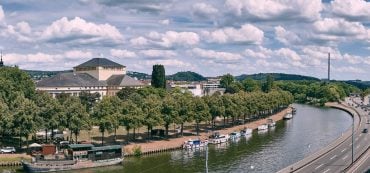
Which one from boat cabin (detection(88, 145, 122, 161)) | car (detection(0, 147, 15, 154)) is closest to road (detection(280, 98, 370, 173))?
boat cabin (detection(88, 145, 122, 161))

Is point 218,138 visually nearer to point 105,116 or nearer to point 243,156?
point 243,156

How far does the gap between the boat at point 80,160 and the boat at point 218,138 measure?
3959 cm

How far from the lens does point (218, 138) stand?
506 ft

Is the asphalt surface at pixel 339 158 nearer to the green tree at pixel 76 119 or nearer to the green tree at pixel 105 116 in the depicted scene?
the green tree at pixel 105 116

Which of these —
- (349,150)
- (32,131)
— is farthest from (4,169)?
(349,150)

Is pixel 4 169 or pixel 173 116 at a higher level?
pixel 173 116

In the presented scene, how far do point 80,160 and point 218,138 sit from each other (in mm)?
52564

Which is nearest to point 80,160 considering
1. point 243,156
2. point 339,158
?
point 243,156

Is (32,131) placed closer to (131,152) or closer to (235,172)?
(131,152)

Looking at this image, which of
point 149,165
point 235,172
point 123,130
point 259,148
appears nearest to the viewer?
point 235,172

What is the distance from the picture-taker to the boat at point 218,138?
497 ft

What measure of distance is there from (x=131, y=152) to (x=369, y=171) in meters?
59.2

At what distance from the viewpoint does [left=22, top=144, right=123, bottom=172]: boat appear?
354 feet

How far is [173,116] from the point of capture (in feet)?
487
